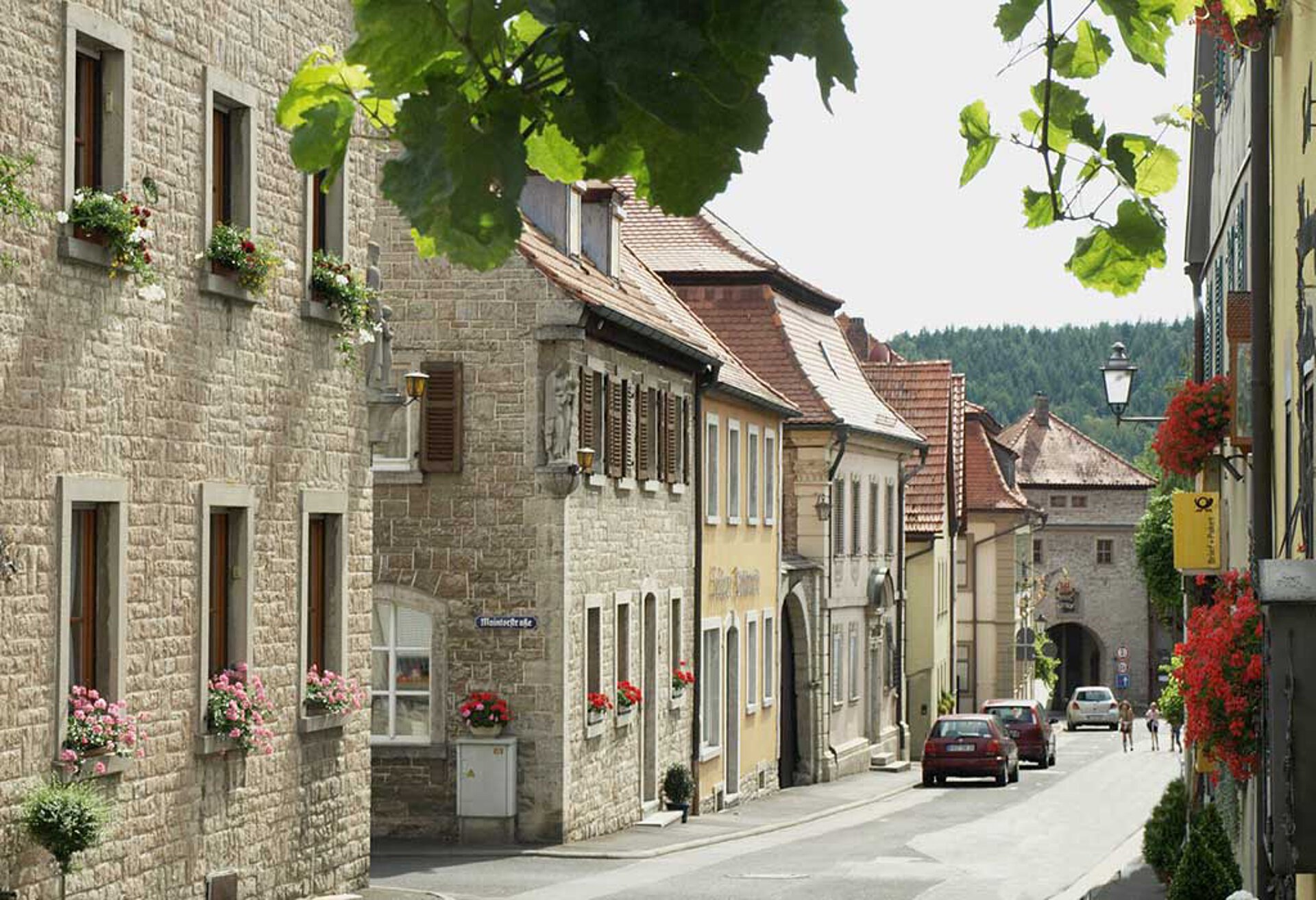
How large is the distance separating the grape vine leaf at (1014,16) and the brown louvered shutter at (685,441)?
2901cm

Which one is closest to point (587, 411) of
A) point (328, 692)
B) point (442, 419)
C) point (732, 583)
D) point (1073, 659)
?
point (442, 419)

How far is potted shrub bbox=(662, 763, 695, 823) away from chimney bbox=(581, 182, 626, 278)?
6.68 meters

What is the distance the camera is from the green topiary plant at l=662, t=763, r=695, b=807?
104 ft

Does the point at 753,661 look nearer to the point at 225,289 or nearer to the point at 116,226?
the point at 225,289

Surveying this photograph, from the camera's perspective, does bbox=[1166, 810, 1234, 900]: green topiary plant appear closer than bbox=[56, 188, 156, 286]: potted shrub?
No

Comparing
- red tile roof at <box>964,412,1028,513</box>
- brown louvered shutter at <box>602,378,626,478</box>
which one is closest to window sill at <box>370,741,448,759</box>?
brown louvered shutter at <box>602,378,626,478</box>

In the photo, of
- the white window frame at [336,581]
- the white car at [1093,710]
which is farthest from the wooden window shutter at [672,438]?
the white car at [1093,710]

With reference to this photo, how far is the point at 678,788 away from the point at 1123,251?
2768 centimetres

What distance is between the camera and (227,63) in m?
17.4

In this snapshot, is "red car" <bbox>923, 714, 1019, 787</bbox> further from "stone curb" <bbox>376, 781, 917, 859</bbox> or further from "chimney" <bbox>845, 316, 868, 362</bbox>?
"chimney" <bbox>845, 316, 868, 362</bbox>

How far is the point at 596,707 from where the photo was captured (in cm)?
2770

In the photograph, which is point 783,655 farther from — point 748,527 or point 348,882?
point 348,882

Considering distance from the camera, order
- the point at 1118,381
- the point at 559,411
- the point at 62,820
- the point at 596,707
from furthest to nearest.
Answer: the point at 596,707, the point at 559,411, the point at 1118,381, the point at 62,820

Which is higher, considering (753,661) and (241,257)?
(241,257)
